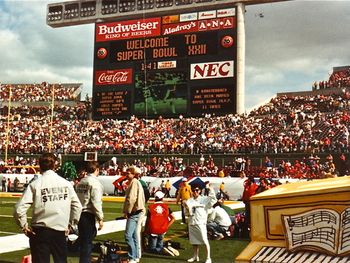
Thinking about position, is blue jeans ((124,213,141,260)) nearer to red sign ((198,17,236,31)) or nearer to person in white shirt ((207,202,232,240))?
person in white shirt ((207,202,232,240))

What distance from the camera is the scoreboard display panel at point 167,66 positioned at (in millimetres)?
35031

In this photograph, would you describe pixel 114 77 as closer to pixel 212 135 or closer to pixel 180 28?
pixel 180 28

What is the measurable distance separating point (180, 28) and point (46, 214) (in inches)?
1259

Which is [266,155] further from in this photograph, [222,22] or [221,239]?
[221,239]

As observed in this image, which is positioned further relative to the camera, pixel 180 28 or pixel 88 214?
pixel 180 28

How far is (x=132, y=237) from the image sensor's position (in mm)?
8258

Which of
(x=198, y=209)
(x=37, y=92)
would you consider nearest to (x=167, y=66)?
(x=198, y=209)

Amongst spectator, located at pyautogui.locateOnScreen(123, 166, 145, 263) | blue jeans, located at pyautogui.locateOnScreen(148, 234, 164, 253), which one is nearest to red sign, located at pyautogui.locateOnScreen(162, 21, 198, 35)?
blue jeans, located at pyautogui.locateOnScreen(148, 234, 164, 253)

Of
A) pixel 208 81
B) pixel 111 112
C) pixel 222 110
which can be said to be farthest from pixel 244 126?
pixel 111 112

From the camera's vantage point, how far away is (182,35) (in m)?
36.2

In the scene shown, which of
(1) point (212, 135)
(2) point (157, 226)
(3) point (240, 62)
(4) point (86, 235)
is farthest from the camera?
(3) point (240, 62)

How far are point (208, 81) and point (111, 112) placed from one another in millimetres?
8125

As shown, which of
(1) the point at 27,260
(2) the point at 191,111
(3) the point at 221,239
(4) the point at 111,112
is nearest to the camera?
(1) the point at 27,260

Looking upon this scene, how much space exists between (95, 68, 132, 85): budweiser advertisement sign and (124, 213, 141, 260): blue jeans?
98.2 feet
